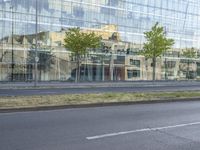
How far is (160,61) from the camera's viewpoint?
74500mm

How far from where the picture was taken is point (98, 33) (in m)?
63.8

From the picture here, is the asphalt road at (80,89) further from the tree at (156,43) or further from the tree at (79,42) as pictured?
the tree at (156,43)

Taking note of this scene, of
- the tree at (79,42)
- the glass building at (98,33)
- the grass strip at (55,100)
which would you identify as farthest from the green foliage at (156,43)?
the grass strip at (55,100)

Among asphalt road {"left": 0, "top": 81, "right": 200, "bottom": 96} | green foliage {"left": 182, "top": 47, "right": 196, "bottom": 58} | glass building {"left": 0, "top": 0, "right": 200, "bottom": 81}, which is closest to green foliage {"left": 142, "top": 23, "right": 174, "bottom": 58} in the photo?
glass building {"left": 0, "top": 0, "right": 200, "bottom": 81}

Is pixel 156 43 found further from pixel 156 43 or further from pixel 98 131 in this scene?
pixel 98 131

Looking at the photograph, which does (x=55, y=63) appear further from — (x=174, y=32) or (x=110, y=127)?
(x=110, y=127)

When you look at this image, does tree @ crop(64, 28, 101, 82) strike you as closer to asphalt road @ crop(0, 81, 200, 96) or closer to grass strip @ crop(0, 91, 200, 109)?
asphalt road @ crop(0, 81, 200, 96)

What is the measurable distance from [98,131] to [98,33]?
178 ft

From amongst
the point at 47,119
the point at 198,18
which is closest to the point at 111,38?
the point at 198,18

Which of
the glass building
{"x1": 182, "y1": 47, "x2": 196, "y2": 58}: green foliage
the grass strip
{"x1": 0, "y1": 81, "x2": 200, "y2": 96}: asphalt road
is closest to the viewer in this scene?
the grass strip

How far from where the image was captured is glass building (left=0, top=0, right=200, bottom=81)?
176 ft

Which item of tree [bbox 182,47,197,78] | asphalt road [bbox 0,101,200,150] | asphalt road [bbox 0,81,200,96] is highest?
tree [bbox 182,47,197,78]

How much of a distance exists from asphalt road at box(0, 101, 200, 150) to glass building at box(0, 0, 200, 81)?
35428 millimetres

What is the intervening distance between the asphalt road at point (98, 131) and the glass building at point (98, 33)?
35.4 m
